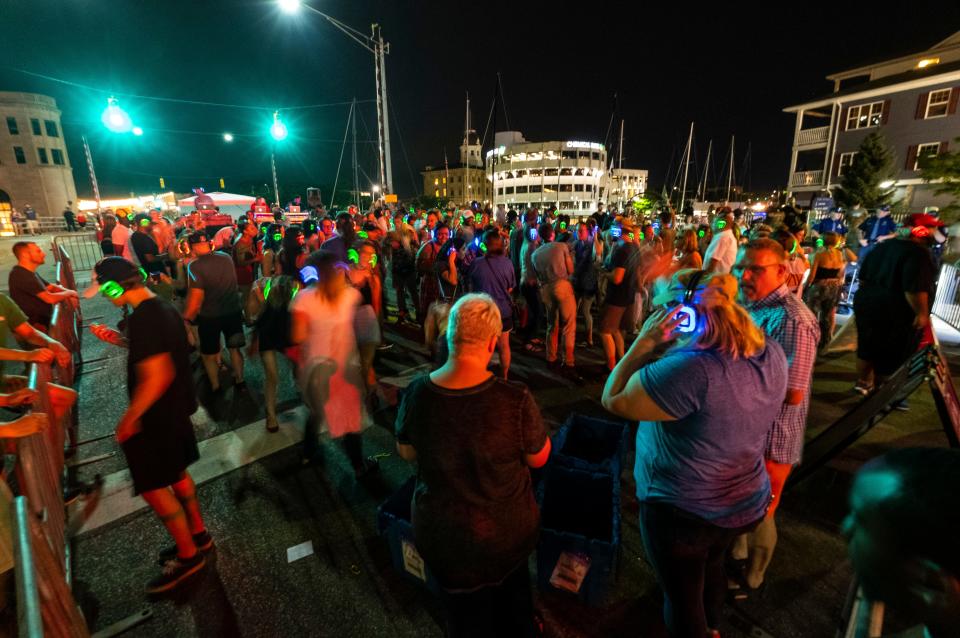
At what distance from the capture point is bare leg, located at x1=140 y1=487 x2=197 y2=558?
9.92 feet

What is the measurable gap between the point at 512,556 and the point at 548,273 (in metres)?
4.65

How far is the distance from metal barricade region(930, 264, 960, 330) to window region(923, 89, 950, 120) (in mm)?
20324

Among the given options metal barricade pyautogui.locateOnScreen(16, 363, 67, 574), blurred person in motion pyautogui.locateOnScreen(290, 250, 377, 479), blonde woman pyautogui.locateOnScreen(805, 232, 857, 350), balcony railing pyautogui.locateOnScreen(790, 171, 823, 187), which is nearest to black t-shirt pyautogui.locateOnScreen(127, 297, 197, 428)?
metal barricade pyautogui.locateOnScreen(16, 363, 67, 574)

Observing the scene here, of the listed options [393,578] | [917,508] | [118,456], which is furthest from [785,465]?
[118,456]

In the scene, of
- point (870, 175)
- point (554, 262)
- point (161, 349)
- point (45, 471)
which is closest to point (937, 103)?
point (870, 175)

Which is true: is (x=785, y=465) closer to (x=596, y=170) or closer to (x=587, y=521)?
(x=587, y=521)

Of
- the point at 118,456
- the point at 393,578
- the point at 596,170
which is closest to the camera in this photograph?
the point at 393,578

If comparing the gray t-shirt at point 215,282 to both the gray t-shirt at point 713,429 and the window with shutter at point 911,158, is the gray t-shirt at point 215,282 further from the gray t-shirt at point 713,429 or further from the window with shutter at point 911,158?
the window with shutter at point 911,158

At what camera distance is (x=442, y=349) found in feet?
11.5

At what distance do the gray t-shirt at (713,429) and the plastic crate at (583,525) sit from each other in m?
0.82

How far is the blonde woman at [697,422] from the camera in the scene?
6.13 ft

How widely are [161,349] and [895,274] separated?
22.7ft

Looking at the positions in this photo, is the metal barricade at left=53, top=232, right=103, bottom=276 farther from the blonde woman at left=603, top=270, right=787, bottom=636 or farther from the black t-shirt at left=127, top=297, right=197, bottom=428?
the blonde woman at left=603, top=270, right=787, bottom=636

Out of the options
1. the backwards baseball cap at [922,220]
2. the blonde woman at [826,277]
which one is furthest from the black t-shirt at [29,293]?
the blonde woman at [826,277]
